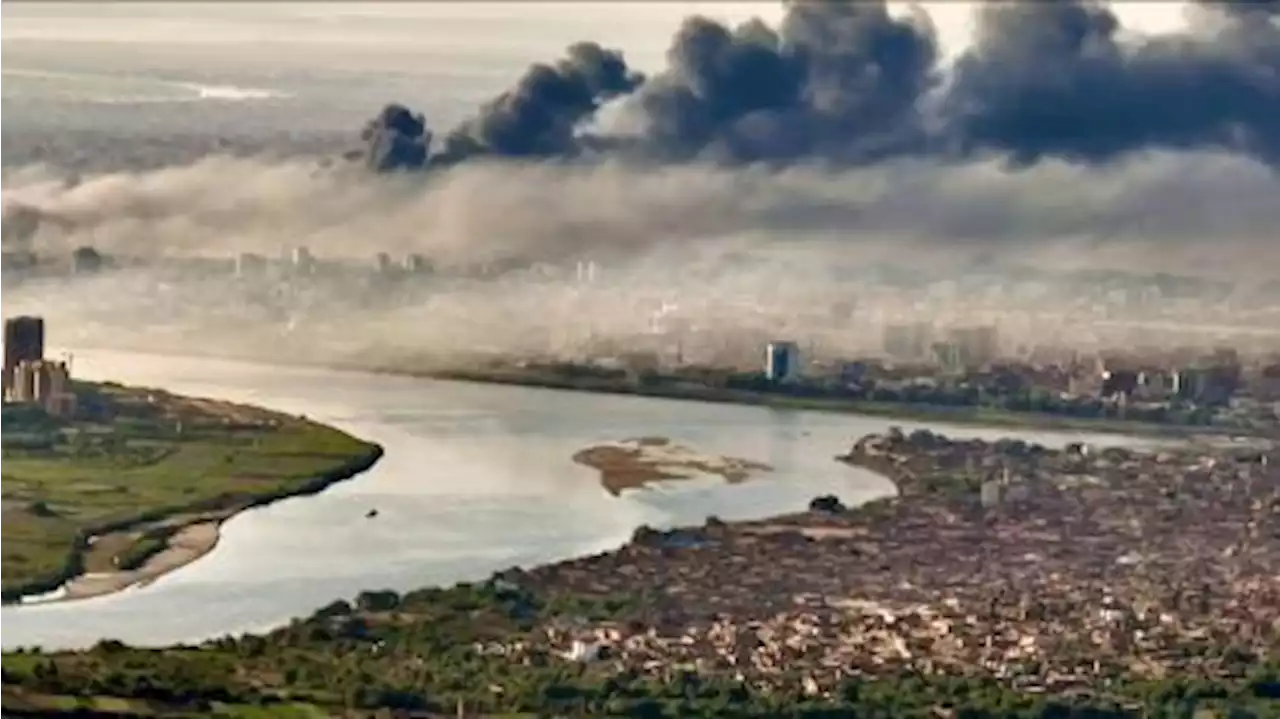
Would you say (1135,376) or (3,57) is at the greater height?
(3,57)

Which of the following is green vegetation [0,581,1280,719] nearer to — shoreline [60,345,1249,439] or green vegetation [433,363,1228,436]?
shoreline [60,345,1249,439]

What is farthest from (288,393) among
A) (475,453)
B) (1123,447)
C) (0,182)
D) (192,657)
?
(1123,447)

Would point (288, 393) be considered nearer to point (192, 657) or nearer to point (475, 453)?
point (475, 453)

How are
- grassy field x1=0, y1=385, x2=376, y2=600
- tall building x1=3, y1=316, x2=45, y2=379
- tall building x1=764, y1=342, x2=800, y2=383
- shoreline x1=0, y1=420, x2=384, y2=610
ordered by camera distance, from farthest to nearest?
tall building x1=764, y1=342, x2=800, y2=383 → tall building x1=3, y1=316, x2=45, y2=379 → grassy field x1=0, y1=385, x2=376, y2=600 → shoreline x1=0, y1=420, x2=384, y2=610

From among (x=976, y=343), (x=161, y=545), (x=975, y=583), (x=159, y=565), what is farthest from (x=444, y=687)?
(x=976, y=343)

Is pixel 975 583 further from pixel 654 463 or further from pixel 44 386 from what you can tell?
pixel 44 386

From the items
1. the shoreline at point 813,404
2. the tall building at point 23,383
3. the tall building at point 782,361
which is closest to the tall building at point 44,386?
the tall building at point 23,383

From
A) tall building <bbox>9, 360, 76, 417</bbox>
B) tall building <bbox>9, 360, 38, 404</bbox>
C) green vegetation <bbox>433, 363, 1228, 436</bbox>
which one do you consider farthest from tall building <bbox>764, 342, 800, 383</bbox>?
tall building <bbox>9, 360, 38, 404</bbox>
